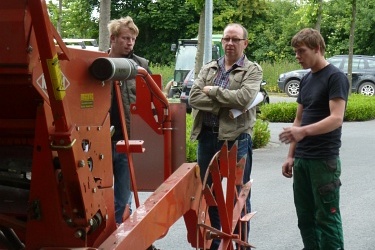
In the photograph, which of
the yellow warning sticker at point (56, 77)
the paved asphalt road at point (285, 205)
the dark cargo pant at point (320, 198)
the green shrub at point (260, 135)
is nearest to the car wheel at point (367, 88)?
the paved asphalt road at point (285, 205)

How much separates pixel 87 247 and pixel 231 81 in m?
3.36

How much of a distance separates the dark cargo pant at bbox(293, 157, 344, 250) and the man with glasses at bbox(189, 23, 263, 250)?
1.67 feet

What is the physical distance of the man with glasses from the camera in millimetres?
6777

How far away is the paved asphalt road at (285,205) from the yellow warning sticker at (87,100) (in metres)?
4.34

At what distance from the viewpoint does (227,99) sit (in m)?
6.73

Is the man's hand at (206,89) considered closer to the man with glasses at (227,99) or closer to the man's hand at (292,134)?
the man with glasses at (227,99)

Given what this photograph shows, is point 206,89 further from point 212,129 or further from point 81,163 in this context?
point 81,163

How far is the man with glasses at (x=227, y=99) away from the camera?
678 centimetres

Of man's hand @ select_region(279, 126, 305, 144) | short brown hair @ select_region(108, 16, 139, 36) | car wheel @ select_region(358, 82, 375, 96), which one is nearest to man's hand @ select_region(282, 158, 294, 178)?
man's hand @ select_region(279, 126, 305, 144)

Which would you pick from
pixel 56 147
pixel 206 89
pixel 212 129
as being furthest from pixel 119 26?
pixel 56 147

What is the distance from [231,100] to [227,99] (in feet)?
0.11

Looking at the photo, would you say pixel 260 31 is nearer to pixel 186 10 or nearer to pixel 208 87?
pixel 186 10

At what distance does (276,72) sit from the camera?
147 feet

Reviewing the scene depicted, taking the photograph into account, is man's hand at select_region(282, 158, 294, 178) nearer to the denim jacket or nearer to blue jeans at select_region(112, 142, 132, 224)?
the denim jacket
